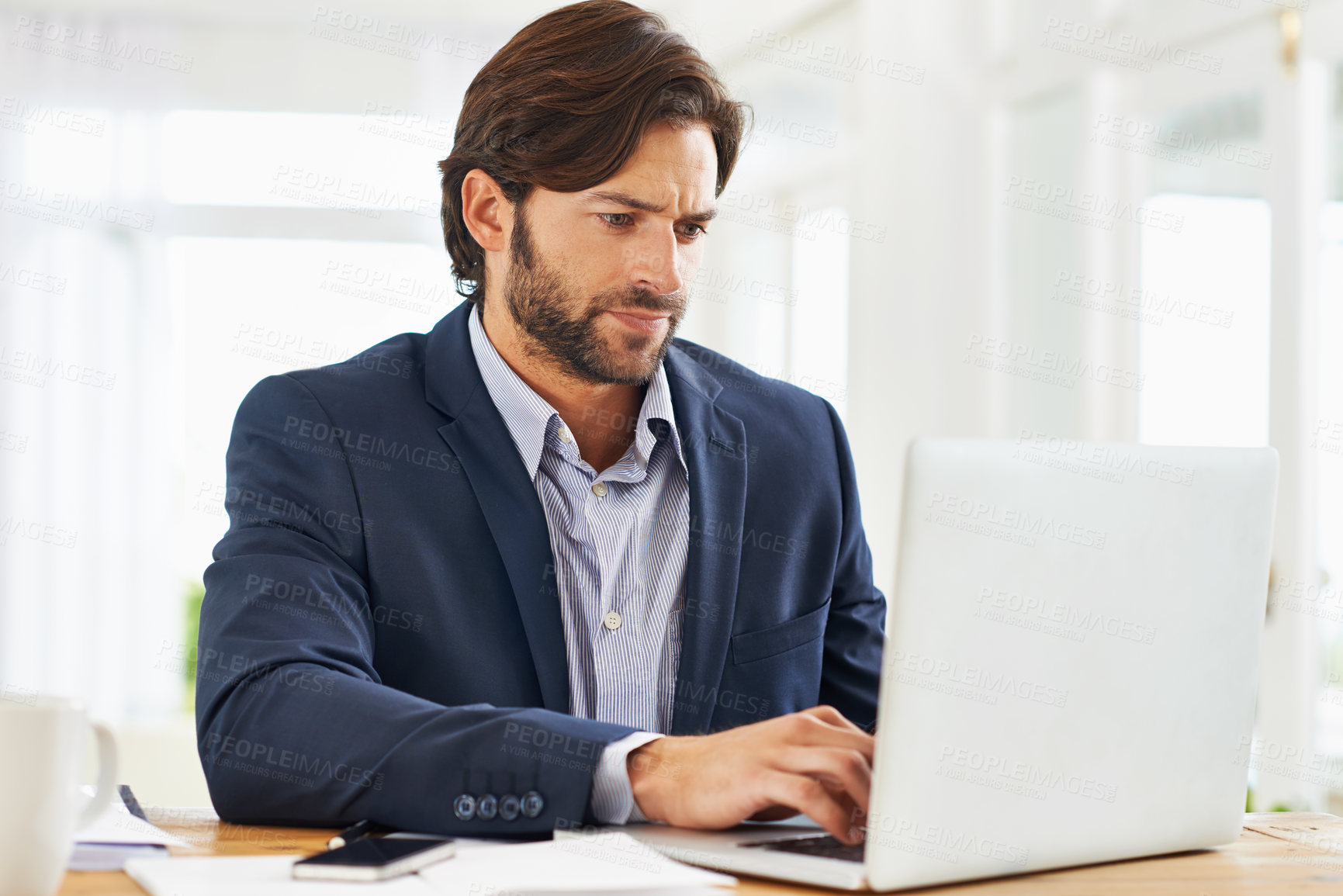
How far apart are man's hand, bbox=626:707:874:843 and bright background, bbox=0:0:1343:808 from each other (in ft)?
9.29

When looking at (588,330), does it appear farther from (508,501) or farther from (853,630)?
(853,630)

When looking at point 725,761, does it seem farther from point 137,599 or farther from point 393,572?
point 137,599

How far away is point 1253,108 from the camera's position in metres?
2.95

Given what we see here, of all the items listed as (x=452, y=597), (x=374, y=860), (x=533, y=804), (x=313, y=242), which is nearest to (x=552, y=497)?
(x=452, y=597)

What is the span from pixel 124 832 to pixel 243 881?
222mm

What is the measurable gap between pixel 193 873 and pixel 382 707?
236mm

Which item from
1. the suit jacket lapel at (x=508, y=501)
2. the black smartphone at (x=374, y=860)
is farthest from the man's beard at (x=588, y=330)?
the black smartphone at (x=374, y=860)

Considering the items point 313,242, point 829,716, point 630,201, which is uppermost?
point 313,242

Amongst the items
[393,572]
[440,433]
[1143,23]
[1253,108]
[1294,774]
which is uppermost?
[1143,23]

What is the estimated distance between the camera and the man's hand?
88 cm

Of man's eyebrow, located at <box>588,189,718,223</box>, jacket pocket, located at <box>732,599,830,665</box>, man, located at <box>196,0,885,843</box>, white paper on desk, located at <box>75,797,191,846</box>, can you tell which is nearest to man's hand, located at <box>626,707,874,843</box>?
man, located at <box>196,0,885,843</box>

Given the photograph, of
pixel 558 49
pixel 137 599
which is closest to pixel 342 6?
pixel 137 599

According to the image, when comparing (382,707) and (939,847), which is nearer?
(939,847)

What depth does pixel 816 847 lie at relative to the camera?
894 millimetres
